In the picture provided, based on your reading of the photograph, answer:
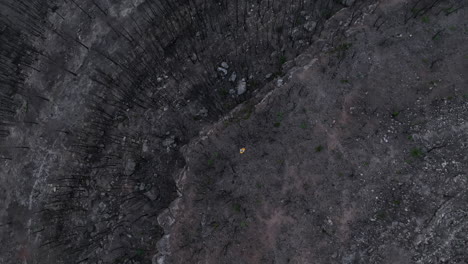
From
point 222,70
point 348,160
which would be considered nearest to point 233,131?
point 222,70

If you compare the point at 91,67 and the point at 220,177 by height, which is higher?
the point at 91,67

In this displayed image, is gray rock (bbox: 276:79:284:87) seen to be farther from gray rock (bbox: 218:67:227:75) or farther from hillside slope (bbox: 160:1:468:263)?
gray rock (bbox: 218:67:227:75)

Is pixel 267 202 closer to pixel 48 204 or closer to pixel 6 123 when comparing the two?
pixel 48 204

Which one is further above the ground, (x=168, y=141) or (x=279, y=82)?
(x=168, y=141)

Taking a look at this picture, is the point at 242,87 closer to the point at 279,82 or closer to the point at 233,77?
the point at 233,77

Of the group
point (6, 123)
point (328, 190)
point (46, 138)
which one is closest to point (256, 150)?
point (328, 190)

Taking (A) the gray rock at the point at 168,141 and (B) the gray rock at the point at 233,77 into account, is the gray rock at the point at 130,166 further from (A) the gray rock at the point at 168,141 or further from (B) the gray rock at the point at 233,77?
(B) the gray rock at the point at 233,77

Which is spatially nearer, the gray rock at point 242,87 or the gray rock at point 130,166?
the gray rock at point 242,87

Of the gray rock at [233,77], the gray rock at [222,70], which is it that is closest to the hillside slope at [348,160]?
the gray rock at [233,77]
